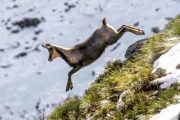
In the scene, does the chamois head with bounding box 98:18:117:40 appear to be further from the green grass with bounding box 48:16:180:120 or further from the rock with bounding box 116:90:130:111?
the rock with bounding box 116:90:130:111

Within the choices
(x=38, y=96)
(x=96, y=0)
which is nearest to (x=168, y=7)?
(x=96, y=0)

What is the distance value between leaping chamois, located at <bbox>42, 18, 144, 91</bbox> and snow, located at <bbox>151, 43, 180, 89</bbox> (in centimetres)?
151

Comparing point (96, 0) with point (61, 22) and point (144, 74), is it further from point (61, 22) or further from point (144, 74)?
point (144, 74)

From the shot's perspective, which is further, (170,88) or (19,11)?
(19,11)

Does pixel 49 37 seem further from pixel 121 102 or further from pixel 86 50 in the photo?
pixel 121 102

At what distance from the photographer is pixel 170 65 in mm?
7336

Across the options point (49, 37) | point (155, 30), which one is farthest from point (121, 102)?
point (49, 37)

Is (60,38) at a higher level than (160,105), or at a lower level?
higher

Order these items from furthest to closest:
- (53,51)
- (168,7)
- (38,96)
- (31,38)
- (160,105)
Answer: (31,38), (168,7), (38,96), (53,51), (160,105)

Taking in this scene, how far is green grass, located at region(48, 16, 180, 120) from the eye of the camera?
6715mm

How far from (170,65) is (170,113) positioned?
64.0 inches

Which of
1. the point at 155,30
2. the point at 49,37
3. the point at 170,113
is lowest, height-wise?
the point at 170,113

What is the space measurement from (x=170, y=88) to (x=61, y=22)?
4438cm

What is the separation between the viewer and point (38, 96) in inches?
1544
